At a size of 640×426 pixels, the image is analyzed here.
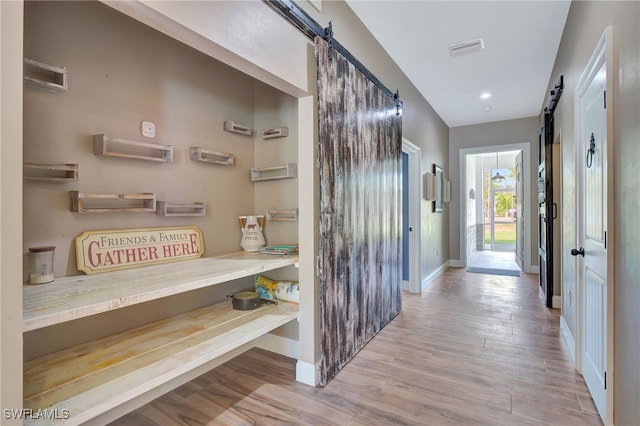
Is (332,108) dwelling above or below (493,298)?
above

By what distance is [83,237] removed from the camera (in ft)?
5.51

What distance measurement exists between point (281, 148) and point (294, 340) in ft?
5.23

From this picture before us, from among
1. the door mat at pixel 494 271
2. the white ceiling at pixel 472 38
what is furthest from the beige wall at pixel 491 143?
the white ceiling at pixel 472 38

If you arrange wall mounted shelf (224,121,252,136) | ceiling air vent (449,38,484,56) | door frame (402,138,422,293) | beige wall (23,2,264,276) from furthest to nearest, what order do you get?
door frame (402,138,422,293) → ceiling air vent (449,38,484,56) → wall mounted shelf (224,121,252,136) → beige wall (23,2,264,276)

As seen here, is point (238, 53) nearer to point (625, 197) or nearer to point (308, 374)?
point (625, 197)

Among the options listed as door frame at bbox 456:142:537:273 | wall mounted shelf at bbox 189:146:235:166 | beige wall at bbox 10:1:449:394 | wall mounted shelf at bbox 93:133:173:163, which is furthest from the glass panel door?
wall mounted shelf at bbox 93:133:173:163

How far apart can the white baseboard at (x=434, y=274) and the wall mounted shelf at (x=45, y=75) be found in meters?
4.61

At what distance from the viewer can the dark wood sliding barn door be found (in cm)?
224

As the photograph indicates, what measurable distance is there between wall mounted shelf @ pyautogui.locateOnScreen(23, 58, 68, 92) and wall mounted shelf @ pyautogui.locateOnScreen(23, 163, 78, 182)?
37 cm

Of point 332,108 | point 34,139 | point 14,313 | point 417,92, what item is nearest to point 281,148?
point 332,108

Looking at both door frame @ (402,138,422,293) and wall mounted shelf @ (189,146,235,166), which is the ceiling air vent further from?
wall mounted shelf @ (189,146,235,166)

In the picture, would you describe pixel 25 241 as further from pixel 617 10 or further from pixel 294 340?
pixel 617 10

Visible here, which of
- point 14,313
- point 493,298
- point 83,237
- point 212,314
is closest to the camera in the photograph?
point 14,313

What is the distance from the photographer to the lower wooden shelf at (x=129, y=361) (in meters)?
1.19
